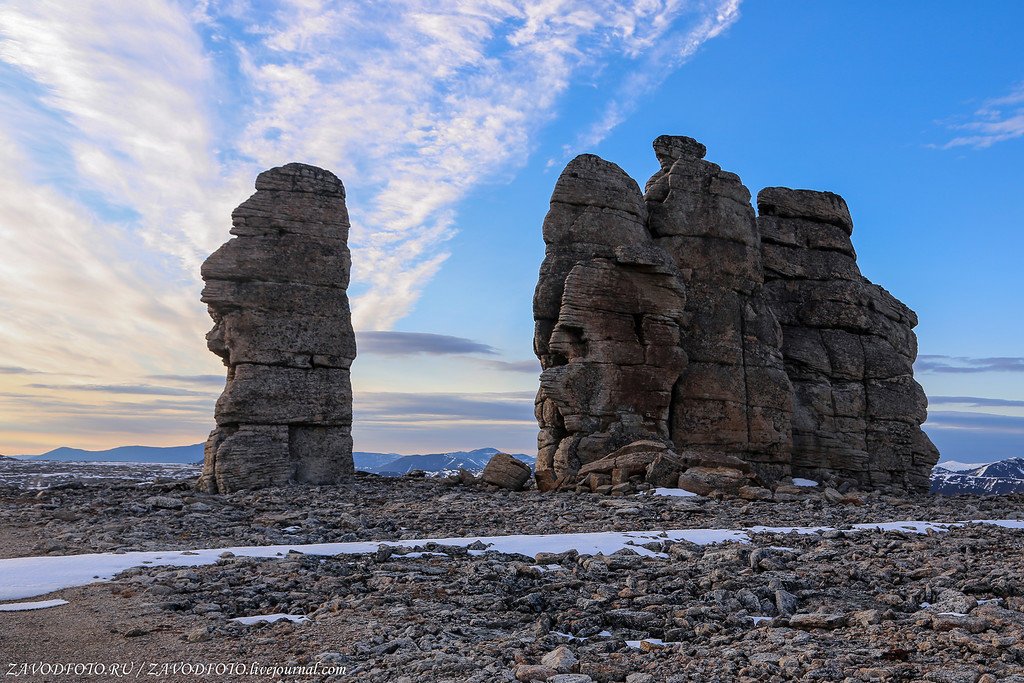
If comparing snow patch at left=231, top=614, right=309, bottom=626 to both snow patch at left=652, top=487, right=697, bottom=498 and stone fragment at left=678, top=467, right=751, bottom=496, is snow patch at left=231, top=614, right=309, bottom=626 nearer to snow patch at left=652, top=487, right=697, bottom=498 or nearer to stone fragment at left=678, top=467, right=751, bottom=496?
snow patch at left=652, top=487, right=697, bottom=498

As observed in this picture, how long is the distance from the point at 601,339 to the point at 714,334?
556cm

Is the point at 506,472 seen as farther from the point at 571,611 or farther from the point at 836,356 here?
the point at 571,611

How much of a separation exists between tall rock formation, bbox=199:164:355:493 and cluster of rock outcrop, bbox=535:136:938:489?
7.12m

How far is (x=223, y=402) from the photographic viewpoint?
82.2 feet

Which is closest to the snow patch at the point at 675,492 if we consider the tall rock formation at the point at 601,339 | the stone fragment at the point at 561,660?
the tall rock formation at the point at 601,339

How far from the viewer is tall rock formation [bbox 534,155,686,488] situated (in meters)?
25.2

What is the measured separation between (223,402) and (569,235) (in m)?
13.0

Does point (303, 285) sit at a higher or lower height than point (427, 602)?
higher

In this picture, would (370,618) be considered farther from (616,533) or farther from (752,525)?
(752,525)

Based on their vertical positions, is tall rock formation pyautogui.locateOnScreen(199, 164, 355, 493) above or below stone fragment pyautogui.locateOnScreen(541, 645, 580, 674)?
above

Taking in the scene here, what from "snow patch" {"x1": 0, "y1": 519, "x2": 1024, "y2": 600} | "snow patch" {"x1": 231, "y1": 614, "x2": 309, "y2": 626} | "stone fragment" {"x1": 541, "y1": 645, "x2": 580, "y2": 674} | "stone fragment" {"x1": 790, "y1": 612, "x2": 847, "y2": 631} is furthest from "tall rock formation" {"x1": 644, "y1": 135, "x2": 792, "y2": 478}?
"stone fragment" {"x1": 541, "y1": 645, "x2": 580, "y2": 674}

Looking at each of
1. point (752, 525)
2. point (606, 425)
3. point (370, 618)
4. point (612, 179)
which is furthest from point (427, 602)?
point (612, 179)

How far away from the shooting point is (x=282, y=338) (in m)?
25.8

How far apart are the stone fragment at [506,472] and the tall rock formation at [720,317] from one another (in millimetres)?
5842
